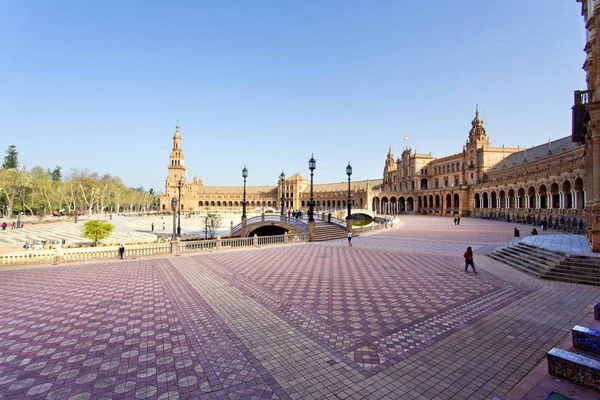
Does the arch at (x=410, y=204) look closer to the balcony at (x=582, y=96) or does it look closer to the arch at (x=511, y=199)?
the arch at (x=511, y=199)

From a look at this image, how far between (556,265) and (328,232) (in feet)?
55.0

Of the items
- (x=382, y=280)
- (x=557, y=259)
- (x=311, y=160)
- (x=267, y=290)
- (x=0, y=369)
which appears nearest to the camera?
(x=0, y=369)

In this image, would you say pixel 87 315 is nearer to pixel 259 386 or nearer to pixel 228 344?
pixel 228 344

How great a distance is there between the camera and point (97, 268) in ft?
45.0

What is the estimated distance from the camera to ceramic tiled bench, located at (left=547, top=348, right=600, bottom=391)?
11.9 feet

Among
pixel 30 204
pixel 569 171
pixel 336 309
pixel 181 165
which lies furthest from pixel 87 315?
pixel 181 165

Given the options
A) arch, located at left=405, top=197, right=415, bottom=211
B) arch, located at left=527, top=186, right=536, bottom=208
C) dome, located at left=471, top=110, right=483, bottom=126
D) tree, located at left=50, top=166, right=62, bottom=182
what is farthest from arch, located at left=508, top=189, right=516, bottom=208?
tree, located at left=50, top=166, right=62, bottom=182

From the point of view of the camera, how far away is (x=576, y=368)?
3.84 metres

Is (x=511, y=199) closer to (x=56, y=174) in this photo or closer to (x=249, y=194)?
(x=249, y=194)

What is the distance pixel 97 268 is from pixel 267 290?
9643 millimetres

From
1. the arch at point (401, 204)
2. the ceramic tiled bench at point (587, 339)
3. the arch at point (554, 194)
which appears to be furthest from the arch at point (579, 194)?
the arch at point (401, 204)

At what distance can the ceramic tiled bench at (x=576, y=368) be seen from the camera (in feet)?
11.9

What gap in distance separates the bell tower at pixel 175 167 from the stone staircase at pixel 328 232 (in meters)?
101

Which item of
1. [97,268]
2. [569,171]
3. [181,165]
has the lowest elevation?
[97,268]
